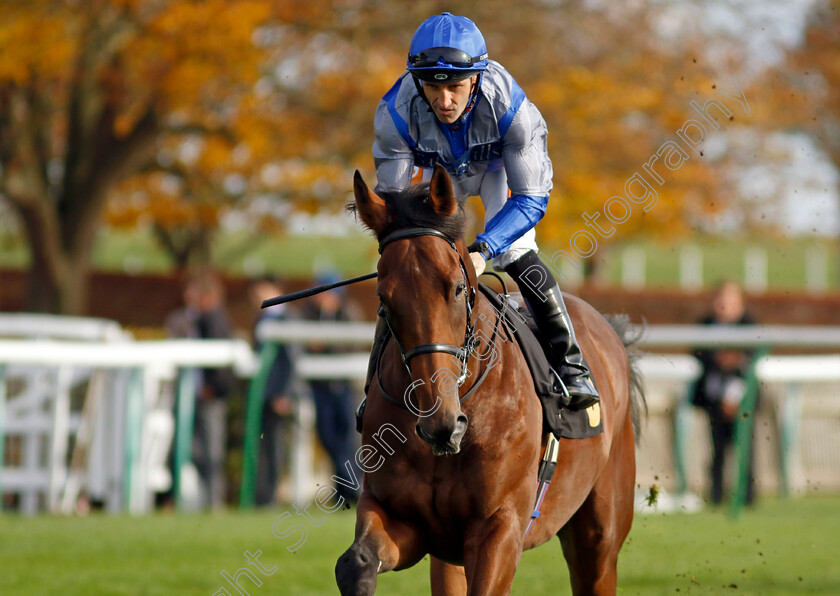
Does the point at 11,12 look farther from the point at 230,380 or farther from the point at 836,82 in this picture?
the point at 836,82

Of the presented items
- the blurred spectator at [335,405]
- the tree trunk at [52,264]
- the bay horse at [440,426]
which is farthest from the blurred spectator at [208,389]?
the bay horse at [440,426]

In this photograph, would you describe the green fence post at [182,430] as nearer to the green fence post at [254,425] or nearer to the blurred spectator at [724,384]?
the green fence post at [254,425]

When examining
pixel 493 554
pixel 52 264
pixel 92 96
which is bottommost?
pixel 493 554

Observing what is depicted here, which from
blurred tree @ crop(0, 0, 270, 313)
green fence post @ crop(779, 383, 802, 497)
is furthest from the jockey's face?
blurred tree @ crop(0, 0, 270, 313)

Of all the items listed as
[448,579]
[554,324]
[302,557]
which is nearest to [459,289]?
[554,324]

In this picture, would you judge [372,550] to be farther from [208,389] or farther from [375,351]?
[208,389]

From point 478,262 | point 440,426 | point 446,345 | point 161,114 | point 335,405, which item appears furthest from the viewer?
point 161,114

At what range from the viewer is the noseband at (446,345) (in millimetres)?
3248

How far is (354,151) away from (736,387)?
731cm

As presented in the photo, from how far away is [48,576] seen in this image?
5.97 m

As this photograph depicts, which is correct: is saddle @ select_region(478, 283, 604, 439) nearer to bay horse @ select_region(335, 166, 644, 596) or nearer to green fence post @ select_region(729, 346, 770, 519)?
bay horse @ select_region(335, 166, 644, 596)

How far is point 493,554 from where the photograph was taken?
3.48m

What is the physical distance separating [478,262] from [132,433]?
592cm

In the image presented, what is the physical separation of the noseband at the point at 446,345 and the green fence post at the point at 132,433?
230 inches
